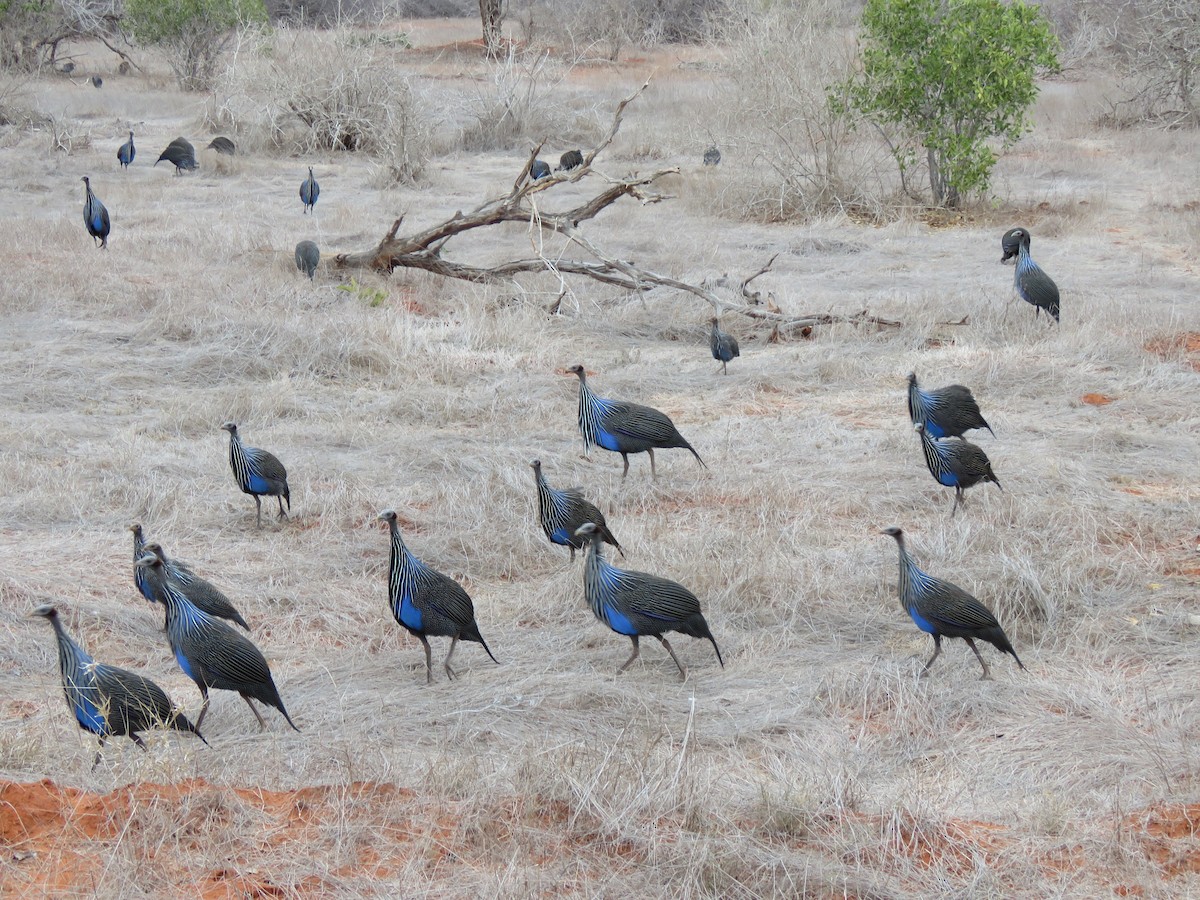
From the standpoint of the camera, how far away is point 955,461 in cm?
613

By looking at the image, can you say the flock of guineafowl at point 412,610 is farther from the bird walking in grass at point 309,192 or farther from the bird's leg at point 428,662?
the bird walking in grass at point 309,192

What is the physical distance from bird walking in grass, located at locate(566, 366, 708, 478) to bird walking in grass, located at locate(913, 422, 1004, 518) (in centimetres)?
126

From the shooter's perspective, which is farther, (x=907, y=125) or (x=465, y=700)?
(x=907, y=125)

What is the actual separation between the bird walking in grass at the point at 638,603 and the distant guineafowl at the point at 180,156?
14.6 metres

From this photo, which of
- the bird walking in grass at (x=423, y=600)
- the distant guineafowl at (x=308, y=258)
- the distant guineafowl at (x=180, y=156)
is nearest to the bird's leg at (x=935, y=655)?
the bird walking in grass at (x=423, y=600)

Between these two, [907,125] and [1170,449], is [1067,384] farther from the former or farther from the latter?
[907,125]

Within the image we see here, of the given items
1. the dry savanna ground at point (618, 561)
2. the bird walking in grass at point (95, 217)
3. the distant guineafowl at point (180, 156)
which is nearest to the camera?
the dry savanna ground at point (618, 561)

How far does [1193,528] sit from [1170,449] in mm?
1288

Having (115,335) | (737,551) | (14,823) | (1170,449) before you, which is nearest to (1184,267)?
(1170,449)

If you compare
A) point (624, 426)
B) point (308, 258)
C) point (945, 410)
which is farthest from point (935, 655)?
point (308, 258)

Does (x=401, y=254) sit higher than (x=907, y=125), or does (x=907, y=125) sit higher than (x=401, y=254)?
(x=907, y=125)

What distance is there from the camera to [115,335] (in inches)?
370

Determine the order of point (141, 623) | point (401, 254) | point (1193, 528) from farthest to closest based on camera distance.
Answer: point (401, 254), point (1193, 528), point (141, 623)

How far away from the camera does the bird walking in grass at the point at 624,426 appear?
6621mm
